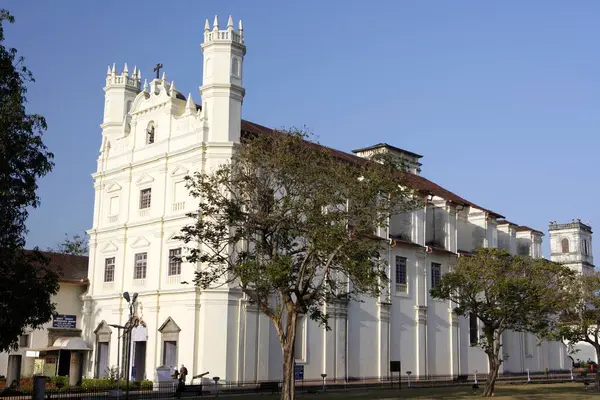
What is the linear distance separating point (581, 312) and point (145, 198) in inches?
960

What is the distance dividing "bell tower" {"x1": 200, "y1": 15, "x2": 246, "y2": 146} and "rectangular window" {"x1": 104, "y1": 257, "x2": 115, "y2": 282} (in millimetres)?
10446

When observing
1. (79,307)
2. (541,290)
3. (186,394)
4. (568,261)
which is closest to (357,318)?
(541,290)

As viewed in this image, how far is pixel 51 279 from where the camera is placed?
2311cm

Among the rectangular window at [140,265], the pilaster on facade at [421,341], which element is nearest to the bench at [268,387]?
the rectangular window at [140,265]

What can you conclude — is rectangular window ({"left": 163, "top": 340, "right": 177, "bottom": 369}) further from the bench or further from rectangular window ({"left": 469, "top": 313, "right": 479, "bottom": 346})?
rectangular window ({"left": 469, "top": 313, "right": 479, "bottom": 346})

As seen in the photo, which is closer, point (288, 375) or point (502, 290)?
point (288, 375)

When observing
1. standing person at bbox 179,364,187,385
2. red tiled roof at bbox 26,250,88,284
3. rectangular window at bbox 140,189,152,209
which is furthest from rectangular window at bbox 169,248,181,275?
red tiled roof at bbox 26,250,88,284

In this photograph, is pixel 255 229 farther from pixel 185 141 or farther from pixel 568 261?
pixel 568 261

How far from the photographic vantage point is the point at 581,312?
1543 inches

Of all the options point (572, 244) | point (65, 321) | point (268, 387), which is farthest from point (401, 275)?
point (572, 244)

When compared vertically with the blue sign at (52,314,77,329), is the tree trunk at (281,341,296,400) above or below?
below

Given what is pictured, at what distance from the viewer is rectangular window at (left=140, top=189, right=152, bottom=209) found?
40350mm

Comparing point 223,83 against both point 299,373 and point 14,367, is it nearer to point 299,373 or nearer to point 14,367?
point 299,373

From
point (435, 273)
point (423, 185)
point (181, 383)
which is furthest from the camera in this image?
point (423, 185)
